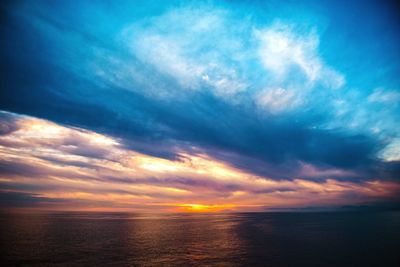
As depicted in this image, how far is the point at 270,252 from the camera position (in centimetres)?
5591

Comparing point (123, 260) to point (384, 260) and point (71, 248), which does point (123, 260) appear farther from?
point (384, 260)

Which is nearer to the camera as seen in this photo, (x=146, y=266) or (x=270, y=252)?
(x=146, y=266)

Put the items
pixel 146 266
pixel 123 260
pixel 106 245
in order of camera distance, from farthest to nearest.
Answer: pixel 106 245 → pixel 123 260 → pixel 146 266

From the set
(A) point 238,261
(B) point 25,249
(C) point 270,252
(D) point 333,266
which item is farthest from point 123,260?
(D) point 333,266

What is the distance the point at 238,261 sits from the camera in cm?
4709

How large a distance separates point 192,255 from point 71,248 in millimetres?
30139

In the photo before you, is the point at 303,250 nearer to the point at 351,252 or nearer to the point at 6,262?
the point at 351,252

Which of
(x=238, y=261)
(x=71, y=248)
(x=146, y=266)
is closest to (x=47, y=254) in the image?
(x=71, y=248)

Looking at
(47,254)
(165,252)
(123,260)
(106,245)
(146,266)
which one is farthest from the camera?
(106,245)

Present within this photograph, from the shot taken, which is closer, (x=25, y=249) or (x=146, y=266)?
(x=146, y=266)

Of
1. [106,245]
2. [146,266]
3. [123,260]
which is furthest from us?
[106,245]

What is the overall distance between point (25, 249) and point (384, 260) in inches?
3045

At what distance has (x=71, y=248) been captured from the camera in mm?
58125

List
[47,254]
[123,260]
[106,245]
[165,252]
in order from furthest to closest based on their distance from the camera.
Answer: [106,245] → [165,252] → [47,254] → [123,260]
